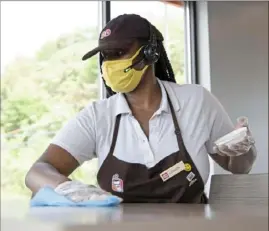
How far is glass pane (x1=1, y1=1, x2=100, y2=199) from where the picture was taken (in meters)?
2.78

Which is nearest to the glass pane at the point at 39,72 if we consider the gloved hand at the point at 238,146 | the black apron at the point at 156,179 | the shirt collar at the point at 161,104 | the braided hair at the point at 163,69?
the braided hair at the point at 163,69

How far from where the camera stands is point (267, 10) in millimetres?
3539

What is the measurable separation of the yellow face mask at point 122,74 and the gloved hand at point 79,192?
0.54 metres

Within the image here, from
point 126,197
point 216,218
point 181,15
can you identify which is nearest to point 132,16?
point 126,197

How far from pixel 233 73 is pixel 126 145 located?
2.35 meters

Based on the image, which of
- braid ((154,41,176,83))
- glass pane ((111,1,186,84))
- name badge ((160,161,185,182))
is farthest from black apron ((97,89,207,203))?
glass pane ((111,1,186,84))

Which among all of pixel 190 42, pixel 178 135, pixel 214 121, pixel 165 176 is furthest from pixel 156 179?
pixel 190 42

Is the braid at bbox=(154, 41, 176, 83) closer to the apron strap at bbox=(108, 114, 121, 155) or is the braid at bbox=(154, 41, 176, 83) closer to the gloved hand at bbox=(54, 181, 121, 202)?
the apron strap at bbox=(108, 114, 121, 155)

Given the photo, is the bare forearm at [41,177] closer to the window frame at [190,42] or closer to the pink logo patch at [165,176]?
the pink logo patch at [165,176]

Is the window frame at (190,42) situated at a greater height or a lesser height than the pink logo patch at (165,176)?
greater

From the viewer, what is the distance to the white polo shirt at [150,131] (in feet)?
4.06

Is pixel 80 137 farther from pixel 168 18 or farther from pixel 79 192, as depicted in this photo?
pixel 168 18

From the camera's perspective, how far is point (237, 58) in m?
3.46

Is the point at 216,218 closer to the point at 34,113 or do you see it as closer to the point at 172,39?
the point at 34,113
